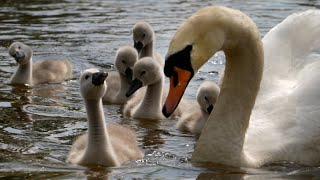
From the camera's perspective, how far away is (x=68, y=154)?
26.9ft

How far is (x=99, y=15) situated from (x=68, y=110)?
6.88m

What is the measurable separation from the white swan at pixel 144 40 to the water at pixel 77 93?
1.80ft

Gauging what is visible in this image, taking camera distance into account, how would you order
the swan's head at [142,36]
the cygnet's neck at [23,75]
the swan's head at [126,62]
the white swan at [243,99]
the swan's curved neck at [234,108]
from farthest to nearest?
the swan's head at [142,36] < the cygnet's neck at [23,75] < the swan's head at [126,62] < the swan's curved neck at [234,108] < the white swan at [243,99]

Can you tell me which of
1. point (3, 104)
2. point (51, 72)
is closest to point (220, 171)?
point (3, 104)

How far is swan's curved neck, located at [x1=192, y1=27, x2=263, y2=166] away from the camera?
7.48 metres

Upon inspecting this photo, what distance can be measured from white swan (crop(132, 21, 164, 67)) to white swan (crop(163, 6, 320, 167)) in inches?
165

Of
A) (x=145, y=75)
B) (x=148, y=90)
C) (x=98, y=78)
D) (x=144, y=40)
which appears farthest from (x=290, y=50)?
(x=144, y=40)

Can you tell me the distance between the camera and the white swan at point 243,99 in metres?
7.04

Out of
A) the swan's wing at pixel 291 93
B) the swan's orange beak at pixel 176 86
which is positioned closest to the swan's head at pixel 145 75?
the swan's wing at pixel 291 93

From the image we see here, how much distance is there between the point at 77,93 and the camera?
11.4 metres

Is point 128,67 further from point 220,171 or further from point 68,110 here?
point 220,171

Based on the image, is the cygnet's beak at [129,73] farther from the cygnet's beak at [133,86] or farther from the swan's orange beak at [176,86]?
the swan's orange beak at [176,86]

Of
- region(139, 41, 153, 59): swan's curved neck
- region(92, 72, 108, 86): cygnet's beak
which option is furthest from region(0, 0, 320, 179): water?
region(92, 72, 108, 86): cygnet's beak

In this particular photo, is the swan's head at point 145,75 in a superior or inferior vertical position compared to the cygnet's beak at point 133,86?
superior
